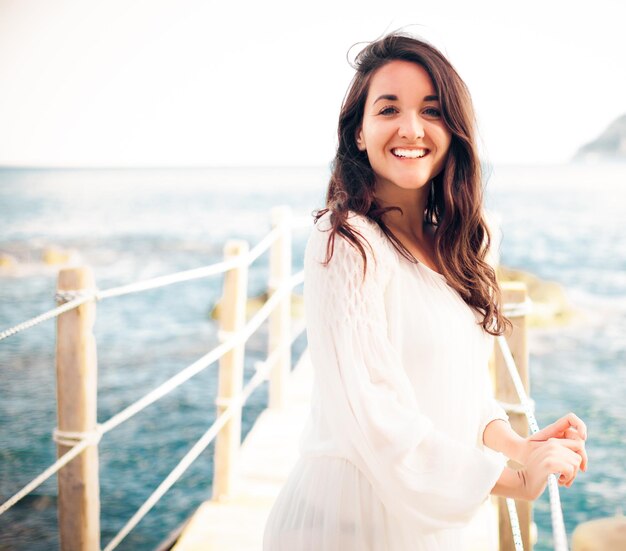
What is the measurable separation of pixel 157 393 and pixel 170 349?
42.2 feet

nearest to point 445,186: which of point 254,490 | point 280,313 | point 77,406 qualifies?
point 77,406

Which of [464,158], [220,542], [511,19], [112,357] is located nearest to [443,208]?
[464,158]

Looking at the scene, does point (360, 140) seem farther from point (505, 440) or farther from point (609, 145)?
point (609, 145)

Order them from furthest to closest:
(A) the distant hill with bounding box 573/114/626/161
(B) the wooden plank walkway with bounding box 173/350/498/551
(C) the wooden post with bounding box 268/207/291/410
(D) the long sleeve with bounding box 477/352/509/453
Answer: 1. (A) the distant hill with bounding box 573/114/626/161
2. (C) the wooden post with bounding box 268/207/291/410
3. (B) the wooden plank walkway with bounding box 173/350/498/551
4. (D) the long sleeve with bounding box 477/352/509/453

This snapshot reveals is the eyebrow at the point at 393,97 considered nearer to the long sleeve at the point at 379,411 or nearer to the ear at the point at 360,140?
the ear at the point at 360,140

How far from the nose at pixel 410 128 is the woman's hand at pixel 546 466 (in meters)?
0.59

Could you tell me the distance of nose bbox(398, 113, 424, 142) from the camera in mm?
1214

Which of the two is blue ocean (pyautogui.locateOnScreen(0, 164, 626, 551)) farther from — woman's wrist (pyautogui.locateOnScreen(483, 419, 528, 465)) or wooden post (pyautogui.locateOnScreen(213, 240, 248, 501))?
wooden post (pyautogui.locateOnScreen(213, 240, 248, 501))

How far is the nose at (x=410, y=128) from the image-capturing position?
1.21 meters

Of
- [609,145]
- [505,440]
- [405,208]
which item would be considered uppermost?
[609,145]

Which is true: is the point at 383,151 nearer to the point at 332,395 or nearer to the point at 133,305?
the point at 332,395

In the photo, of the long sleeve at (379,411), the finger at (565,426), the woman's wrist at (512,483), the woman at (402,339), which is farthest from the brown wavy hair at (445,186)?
the woman's wrist at (512,483)

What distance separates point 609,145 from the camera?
69.8 metres

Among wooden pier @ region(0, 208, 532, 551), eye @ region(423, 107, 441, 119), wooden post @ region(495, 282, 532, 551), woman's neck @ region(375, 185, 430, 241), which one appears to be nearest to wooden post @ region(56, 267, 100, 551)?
wooden pier @ region(0, 208, 532, 551)
